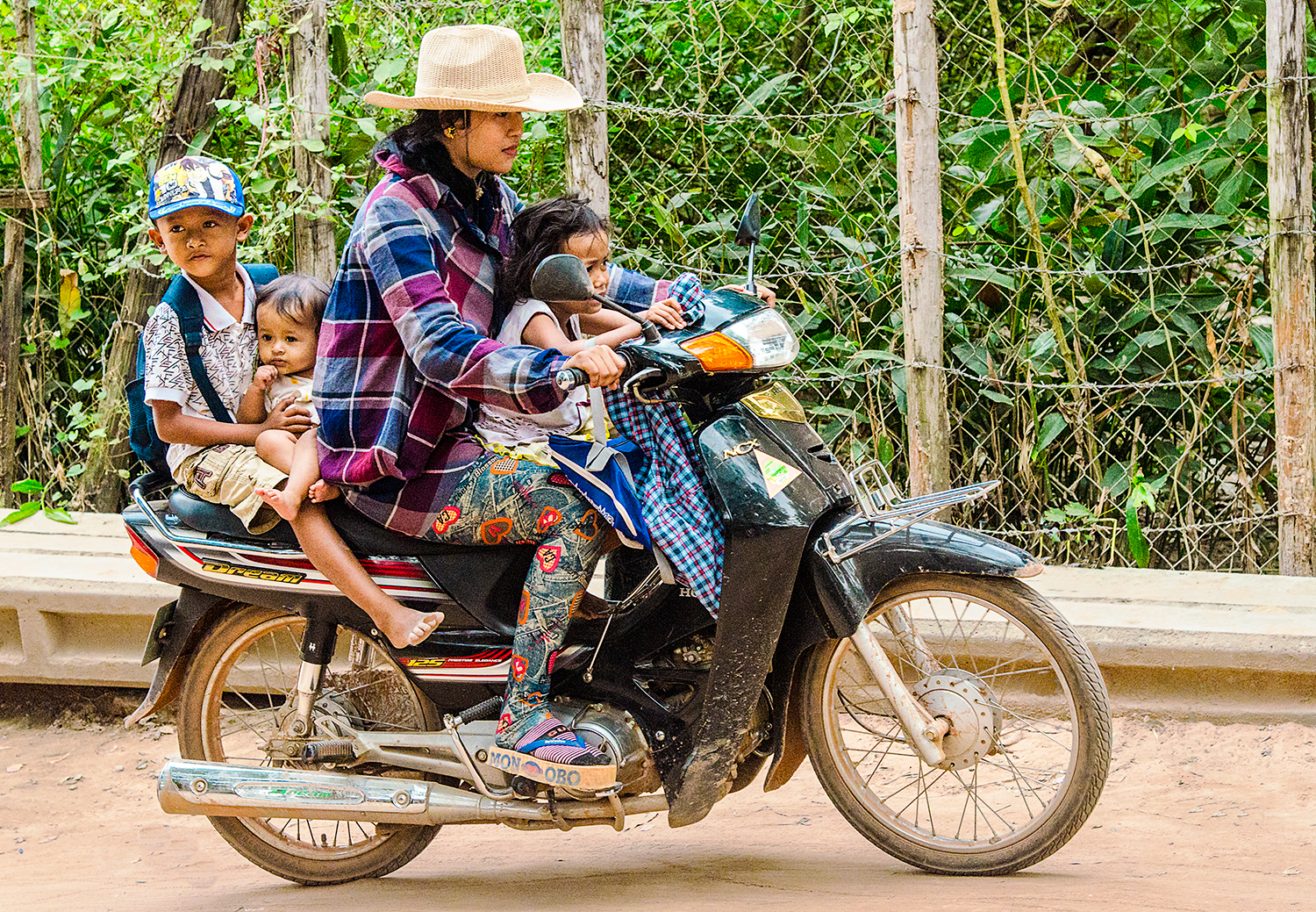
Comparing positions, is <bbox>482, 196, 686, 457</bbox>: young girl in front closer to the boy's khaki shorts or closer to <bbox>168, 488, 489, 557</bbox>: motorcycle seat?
<bbox>168, 488, 489, 557</bbox>: motorcycle seat

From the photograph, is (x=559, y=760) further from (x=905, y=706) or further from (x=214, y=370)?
(x=214, y=370)

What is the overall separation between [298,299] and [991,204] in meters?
2.92

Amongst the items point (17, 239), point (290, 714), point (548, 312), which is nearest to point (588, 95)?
point (548, 312)

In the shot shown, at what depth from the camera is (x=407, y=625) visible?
2.88 m

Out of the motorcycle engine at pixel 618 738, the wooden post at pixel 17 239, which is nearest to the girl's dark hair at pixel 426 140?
the motorcycle engine at pixel 618 738

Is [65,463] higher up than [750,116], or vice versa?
[750,116]

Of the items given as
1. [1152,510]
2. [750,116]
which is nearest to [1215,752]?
[1152,510]

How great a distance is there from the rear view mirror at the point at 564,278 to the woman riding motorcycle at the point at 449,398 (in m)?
0.46

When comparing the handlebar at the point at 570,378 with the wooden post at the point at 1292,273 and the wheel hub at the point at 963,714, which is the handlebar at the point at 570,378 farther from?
the wooden post at the point at 1292,273

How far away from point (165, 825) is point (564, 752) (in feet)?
6.19

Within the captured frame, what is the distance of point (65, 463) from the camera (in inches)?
227

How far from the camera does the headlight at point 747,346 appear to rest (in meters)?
2.64

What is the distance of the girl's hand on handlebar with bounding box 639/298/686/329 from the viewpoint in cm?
275

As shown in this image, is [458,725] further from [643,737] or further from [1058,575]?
[1058,575]
